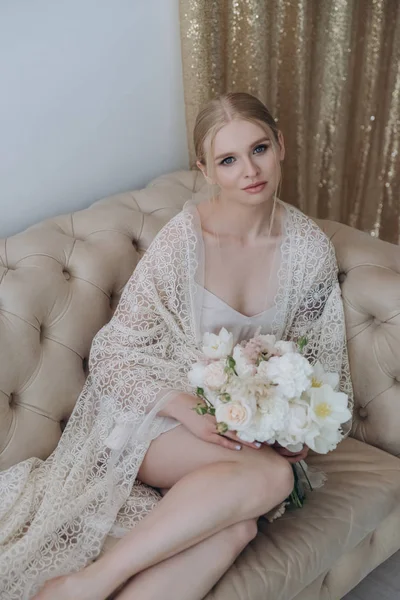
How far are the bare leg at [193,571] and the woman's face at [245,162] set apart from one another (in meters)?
0.72

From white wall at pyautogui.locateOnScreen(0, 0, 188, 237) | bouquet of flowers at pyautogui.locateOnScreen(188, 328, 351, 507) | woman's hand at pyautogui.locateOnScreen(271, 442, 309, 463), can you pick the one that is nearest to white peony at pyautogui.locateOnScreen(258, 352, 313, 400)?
bouquet of flowers at pyautogui.locateOnScreen(188, 328, 351, 507)

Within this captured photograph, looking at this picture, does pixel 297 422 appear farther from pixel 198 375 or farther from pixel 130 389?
pixel 130 389

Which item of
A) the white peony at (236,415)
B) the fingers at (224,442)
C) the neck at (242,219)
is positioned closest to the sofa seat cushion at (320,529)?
the fingers at (224,442)

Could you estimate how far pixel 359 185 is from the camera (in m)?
2.70

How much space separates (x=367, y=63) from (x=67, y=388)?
62.9 inches

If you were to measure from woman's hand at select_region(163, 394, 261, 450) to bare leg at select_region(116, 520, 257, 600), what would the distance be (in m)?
0.16

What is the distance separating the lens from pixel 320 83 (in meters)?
2.49

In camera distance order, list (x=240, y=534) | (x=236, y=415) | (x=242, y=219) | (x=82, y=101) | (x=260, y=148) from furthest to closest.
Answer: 1. (x=82, y=101)
2. (x=242, y=219)
3. (x=260, y=148)
4. (x=240, y=534)
5. (x=236, y=415)

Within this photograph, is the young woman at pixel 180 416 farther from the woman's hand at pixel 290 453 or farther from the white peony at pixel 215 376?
the white peony at pixel 215 376

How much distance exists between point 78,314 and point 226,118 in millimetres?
585

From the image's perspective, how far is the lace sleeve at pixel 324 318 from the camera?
1.72 metres

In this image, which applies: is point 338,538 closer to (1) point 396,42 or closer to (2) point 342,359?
(2) point 342,359

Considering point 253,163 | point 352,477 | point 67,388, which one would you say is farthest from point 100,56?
point 352,477

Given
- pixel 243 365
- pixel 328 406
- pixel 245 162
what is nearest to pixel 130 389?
pixel 243 365
